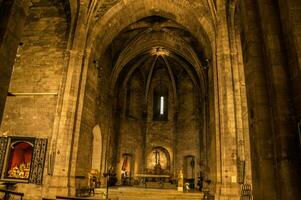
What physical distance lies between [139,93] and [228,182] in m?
15.5

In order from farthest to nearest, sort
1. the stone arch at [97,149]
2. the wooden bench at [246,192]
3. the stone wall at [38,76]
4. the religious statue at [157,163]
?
1. the religious statue at [157,163]
2. the stone arch at [97,149]
3. the stone wall at [38,76]
4. the wooden bench at [246,192]

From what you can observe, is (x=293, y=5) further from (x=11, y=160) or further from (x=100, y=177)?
(x=100, y=177)

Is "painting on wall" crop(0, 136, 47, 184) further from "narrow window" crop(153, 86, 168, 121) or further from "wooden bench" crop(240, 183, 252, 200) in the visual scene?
"narrow window" crop(153, 86, 168, 121)

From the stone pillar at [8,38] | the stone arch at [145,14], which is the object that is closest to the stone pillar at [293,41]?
the stone pillar at [8,38]

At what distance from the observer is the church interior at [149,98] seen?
4.57 m

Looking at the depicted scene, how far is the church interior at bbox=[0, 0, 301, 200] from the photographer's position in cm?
457

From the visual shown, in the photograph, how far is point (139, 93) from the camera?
79.3 feet

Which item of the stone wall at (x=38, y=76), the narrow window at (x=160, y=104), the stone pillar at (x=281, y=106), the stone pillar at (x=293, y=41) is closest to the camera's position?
the stone pillar at (x=281, y=106)

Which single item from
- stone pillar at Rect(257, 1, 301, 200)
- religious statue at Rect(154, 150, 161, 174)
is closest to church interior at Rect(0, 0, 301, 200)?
stone pillar at Rect(257, 1, 301, 200)

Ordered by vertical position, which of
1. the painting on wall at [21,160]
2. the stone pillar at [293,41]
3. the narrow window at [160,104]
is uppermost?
the narrow window at [160,104]

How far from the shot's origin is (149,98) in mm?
24297

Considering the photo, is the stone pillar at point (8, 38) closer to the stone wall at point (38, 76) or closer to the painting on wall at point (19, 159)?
the stone wall at point (38, 76)

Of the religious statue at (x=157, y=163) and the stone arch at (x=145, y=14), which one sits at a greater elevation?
the stone arch at (x=145, y=14)

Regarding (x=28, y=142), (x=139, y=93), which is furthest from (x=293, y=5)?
(x=139, y=93)
